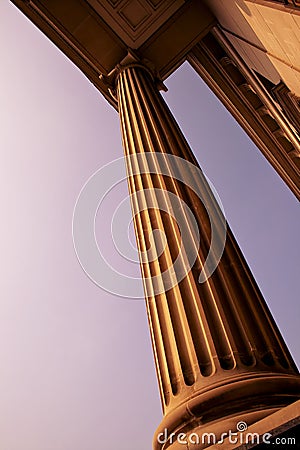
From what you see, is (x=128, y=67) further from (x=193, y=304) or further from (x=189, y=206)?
(x=193, y=304)

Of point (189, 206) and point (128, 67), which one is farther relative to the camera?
point (128, 67)

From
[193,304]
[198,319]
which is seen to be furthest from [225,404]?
[193,304]

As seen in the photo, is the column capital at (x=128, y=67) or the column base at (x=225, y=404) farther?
the column capital at (x=128, y=67)

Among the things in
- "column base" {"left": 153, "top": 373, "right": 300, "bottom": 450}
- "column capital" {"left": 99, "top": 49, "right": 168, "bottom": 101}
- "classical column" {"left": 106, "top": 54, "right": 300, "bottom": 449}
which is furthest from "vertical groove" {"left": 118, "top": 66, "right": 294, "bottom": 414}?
"column capital" {"left": 99, "top": 49, "right": 168, "bottom": 101}

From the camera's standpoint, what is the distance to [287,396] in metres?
3.51

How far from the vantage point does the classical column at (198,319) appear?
3.52 meters

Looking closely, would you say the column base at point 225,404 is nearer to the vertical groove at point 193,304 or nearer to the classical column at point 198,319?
the classical column at point 198,319

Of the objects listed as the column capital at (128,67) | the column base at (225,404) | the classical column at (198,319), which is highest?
the column capital at (128,67)

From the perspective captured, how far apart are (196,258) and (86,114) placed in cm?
1749

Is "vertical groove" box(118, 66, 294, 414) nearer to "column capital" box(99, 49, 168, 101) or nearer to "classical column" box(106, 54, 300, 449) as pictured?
"classical column" box(106, 54, 300, 449)

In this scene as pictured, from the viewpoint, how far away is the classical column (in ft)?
11.6

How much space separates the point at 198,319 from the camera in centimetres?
439

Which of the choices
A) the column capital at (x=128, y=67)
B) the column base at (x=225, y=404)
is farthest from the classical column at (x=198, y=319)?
the column capital at (x=128, y=67)

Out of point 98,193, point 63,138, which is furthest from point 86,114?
point 98,193
